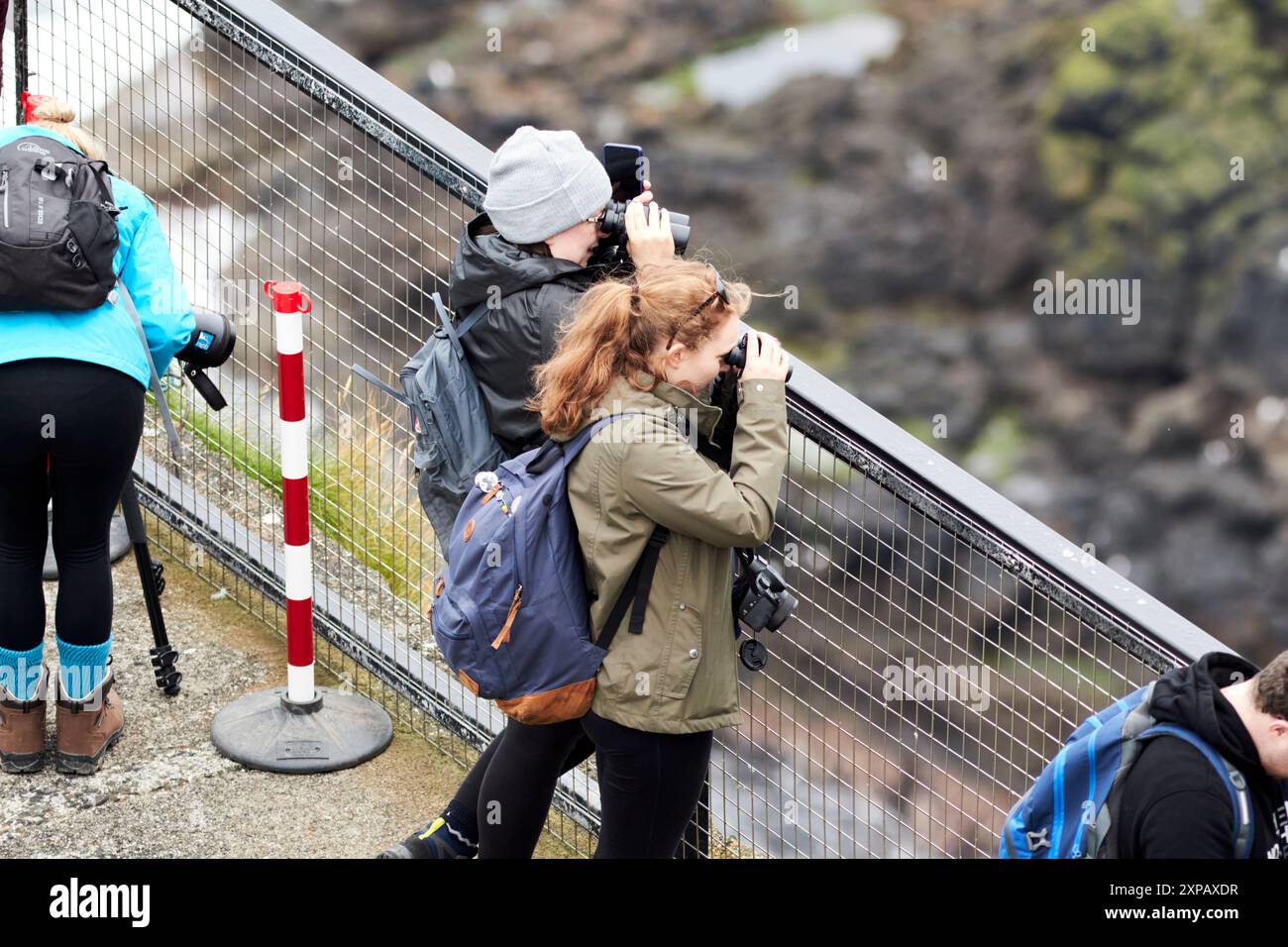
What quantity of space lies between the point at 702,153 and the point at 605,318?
24220 millimetres

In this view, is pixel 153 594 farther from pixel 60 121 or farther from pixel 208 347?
pixel 60 121

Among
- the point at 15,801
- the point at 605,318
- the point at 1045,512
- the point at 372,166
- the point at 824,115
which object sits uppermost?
the point at 605,318

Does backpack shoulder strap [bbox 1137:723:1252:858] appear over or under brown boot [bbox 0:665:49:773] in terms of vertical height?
over

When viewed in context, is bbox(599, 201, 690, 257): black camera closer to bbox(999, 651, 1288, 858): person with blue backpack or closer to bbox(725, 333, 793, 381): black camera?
bbox(725, 333, 793, 381): black camera

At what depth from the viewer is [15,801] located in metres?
3.86

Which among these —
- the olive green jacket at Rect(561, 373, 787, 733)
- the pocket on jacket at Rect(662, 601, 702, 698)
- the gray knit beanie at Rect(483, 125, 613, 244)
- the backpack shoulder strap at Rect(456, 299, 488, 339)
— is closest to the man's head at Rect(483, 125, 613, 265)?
the gray knit beanie at Rect(483, 125, 613, 244)

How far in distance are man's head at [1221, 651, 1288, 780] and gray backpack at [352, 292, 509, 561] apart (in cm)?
152

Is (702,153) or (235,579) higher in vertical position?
(235,579)

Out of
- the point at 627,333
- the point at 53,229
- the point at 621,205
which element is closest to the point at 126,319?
the point at 53,229

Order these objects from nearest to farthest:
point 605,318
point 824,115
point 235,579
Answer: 1. point 605,318
2. point 235,579
3. point 824,115

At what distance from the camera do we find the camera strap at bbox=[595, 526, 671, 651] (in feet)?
9.89

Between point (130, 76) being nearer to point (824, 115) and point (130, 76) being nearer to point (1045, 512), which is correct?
point (1045, 512)

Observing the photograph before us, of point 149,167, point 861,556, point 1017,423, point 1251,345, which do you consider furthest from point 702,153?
point 861,556

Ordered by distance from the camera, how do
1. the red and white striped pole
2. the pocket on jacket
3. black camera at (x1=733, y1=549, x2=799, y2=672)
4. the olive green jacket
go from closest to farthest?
the olive green jacket, the pocket on jacket, black camera at (x1=733, y1=549, x2=799, y2=672), the red and white striped pole
